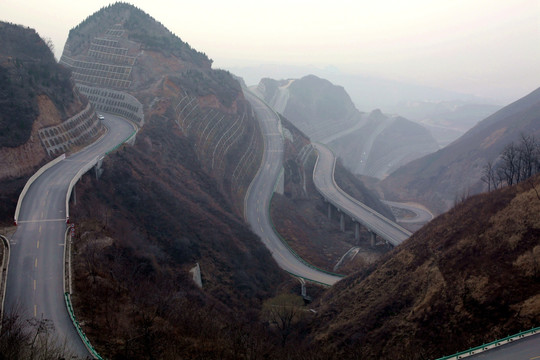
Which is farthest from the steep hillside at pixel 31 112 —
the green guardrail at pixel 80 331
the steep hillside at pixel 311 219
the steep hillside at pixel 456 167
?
the steep hillside at pixel 456 167

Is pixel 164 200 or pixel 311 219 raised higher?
pixel 164 200

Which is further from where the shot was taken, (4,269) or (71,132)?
(71,132)

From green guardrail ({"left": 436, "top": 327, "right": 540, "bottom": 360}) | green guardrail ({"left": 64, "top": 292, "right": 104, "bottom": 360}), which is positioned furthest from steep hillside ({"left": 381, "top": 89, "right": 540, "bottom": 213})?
green guardrail ({"left": 64, "top": 292, "right": 104, "bottom": 360})

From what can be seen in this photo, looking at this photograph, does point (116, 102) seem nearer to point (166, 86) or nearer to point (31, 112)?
point (166, 86)

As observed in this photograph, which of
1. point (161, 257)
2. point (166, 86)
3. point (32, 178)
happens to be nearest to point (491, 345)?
point (161, 257)

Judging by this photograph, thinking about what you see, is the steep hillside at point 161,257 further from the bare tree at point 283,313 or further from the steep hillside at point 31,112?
the steep hillside at point 31,112

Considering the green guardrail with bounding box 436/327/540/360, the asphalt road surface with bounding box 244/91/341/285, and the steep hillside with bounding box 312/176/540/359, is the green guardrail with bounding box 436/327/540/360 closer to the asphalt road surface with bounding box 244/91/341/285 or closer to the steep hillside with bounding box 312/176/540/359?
the steep hillside with bounding box 312/176/540/359
